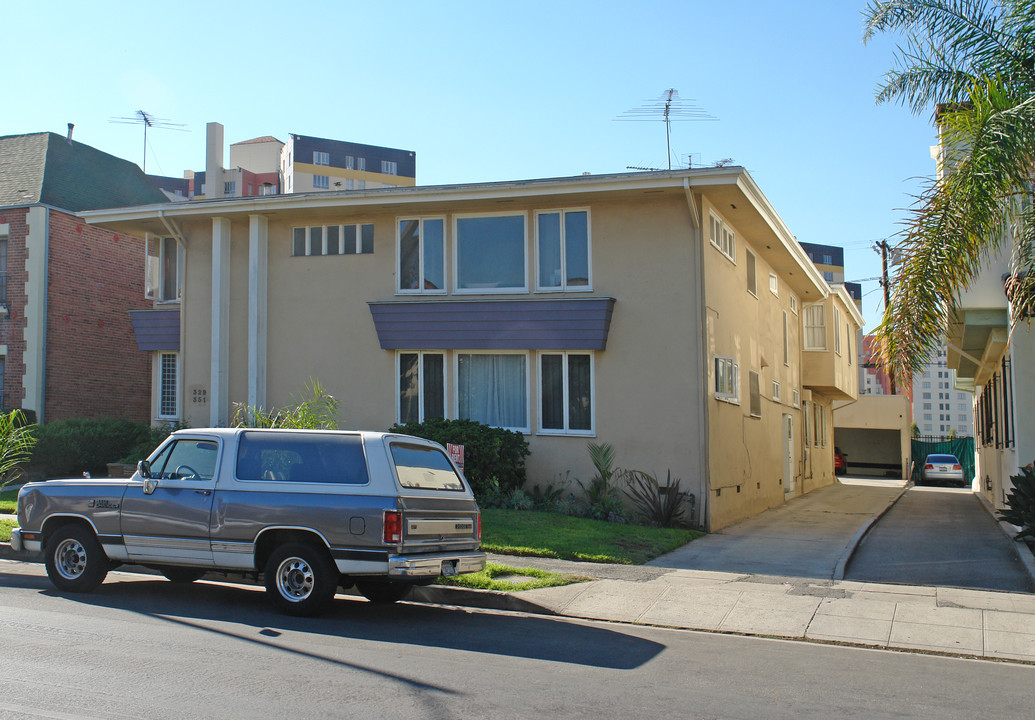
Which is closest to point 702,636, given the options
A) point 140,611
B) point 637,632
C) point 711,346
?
point 637,632

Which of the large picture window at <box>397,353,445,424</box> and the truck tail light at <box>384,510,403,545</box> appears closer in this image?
the truck tail light at <box>384,510,403,545</box>

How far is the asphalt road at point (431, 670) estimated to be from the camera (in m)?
Answer: 5.64

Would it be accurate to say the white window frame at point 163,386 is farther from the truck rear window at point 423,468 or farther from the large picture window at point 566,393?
the truck rear window at point 423,468

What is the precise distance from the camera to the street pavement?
820 cm

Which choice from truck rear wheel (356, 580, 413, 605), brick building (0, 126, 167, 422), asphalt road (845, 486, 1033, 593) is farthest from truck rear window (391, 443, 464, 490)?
brick building (0, 126, 167, 422)

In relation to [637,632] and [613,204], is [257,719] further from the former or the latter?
[613,204]

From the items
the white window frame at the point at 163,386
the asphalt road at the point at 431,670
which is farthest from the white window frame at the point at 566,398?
the white window frame at the point at 163,386

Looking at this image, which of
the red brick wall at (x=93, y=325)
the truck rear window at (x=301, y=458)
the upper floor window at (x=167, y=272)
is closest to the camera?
the truck rear window at (x=301, y=458)

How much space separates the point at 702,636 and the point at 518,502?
732 cm

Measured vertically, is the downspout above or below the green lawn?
above

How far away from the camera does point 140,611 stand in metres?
8.48

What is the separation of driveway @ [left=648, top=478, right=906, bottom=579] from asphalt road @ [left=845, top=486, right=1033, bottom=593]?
1.27ft

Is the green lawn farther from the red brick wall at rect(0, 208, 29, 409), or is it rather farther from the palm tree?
the red brick wall at rect(0, 208, 29, 409)

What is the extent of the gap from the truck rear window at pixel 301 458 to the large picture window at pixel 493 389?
798cm
